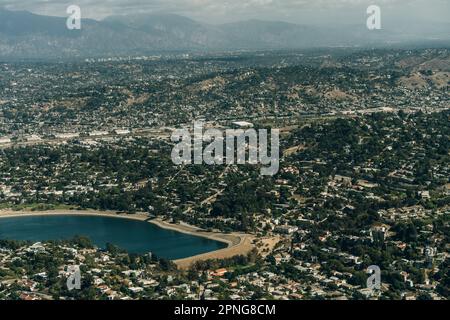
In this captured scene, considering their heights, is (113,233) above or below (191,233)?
below

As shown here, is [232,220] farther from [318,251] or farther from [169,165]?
[169,165]

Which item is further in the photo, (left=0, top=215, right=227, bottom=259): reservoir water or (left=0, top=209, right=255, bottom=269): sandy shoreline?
(left=0, top=215, right=227, bottom=259): reservoir water

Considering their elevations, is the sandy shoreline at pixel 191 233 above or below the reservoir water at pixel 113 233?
above

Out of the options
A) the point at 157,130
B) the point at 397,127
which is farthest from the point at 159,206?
the point at 157,130

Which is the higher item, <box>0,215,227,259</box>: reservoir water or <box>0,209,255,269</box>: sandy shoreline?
<box>0,209,255,269</box>: sandy shoreline
